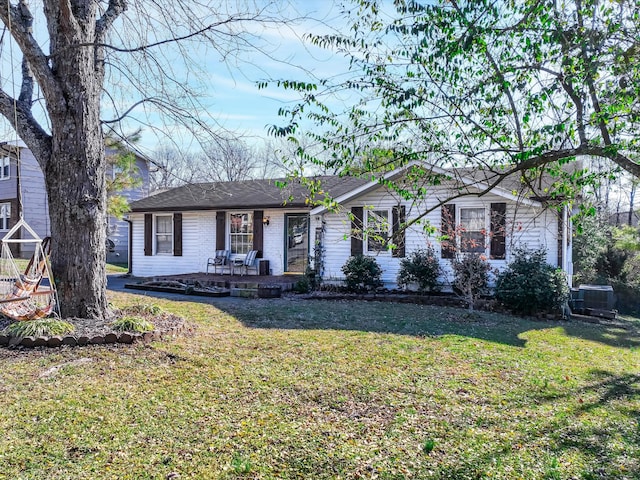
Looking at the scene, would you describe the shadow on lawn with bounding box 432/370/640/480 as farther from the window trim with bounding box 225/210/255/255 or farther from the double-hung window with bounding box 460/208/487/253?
the window trim with bounding box 225/210/255/255

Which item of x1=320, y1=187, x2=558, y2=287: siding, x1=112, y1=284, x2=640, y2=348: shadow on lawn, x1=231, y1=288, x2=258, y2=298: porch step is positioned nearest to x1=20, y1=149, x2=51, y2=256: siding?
x1=231, y1=288, x2=258, y2=298: porch step

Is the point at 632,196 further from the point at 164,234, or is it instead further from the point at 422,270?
the point at 164,234

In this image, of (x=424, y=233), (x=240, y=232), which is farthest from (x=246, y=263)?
(x=424, y=233)

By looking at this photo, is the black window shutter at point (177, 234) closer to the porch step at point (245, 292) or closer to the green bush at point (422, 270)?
the porch step at point (245, 292)

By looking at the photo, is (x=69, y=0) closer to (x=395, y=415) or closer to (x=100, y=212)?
(x=100, y=212)

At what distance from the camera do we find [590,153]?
4320mm

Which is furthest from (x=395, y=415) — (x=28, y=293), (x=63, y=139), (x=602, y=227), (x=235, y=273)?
(x=602, y=227)

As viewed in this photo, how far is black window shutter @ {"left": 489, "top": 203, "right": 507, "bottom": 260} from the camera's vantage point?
37.7 ft

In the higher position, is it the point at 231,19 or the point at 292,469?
the point at 231,19

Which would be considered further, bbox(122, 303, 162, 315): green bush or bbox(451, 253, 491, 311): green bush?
bbox(451, 253, 491, 311): green bush

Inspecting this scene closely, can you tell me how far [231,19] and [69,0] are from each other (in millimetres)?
2667

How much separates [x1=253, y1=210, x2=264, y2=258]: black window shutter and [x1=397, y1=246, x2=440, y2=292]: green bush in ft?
17.3

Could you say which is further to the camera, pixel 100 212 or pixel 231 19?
pixel 100 212

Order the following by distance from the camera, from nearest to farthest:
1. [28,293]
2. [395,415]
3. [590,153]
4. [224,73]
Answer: [395,415], [590,153], [28,293], [224,73]
